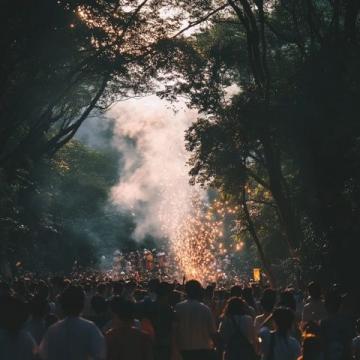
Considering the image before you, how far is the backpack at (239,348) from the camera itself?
33.8 ft

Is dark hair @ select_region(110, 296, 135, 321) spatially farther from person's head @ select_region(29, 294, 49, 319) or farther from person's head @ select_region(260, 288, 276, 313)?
person's head @ select_region(260, 288, 276, 313)

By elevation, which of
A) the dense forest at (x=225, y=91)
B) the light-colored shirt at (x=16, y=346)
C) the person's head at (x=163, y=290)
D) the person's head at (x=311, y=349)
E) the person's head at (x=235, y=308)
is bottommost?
the person's head at (x=311, y=349)

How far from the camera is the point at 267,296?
11.2 metres

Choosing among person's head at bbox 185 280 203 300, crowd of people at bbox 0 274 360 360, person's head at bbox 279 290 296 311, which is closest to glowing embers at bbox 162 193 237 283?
crowd of people at bbox 0 274 360 360

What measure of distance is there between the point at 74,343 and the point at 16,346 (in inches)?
19.7

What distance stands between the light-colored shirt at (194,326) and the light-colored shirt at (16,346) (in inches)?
132

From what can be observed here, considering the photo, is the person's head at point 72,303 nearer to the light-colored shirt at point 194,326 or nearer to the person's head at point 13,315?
the person's head at point 13,315

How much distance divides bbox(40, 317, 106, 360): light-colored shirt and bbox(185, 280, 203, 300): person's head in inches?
123

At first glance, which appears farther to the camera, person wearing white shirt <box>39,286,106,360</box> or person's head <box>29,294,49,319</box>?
person's head <box>29,294,49,319</box>

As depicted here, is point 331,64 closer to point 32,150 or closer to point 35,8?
point 35,8

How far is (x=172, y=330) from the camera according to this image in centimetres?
1102

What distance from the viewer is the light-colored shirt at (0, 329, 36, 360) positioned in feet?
25.0

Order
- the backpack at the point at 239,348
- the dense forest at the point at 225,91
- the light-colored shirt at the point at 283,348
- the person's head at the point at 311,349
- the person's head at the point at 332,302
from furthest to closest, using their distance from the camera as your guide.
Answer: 1. the dense forest at the point at 225,91
2. the backpack at the point at 239,348
3. the person's head at the point at 332,302
4. the light-colored shirt at the point at 283,348
5. the person's head at the point at 311,349

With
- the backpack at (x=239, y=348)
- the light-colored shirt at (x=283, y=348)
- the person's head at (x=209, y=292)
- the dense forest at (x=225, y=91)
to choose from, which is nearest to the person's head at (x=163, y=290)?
the backpack at (x=239, y=348)
